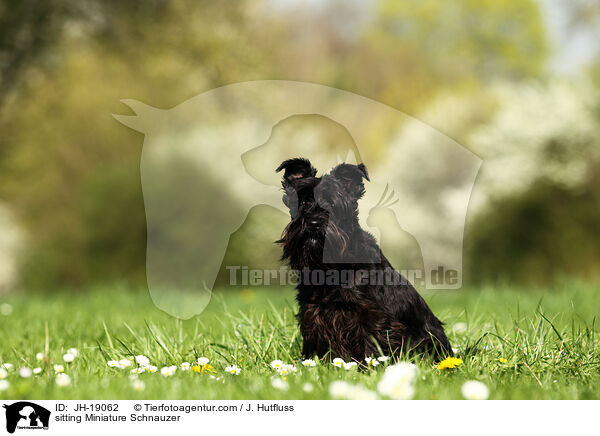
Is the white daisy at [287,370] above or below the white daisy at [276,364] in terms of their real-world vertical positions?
below

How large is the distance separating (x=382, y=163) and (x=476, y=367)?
7.43 meters

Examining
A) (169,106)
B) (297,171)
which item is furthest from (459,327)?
(169,106)

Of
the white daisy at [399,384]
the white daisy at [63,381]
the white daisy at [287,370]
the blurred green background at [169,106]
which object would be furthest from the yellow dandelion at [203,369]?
the blurred green background at [169,106]

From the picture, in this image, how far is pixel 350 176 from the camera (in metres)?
3.64

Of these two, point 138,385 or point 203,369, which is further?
point 203,369

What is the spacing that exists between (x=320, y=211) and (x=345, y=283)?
1.64ft

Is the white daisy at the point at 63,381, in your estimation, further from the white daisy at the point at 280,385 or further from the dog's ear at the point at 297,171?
the dog's ear at the point at 297,171

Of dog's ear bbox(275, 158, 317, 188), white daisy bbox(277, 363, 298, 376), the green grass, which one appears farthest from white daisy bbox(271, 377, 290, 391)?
dog's ear bbox(275, 158, 317, 188)

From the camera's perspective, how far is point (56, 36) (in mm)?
10719

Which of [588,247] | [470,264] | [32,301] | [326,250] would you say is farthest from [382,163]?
[326,250]

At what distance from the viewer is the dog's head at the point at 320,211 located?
3555mm
